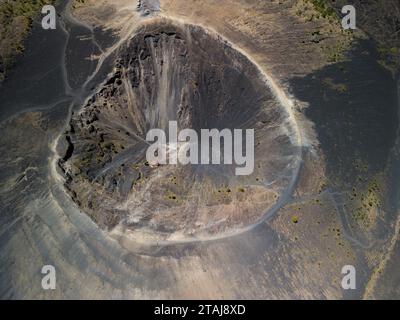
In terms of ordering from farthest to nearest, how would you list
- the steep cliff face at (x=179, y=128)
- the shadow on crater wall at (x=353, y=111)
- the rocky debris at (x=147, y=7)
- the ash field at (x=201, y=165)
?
1. the rocky debris at (x=147, y=7)
2. the shadow on crater wall at (x=353, y=111)
3. the steep cliff face at (x=179, y=128)
4. the ash field at (x=201, y=165)

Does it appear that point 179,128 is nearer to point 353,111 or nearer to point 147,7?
point 147,7

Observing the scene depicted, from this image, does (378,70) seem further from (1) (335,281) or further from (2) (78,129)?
(2) (78,129)

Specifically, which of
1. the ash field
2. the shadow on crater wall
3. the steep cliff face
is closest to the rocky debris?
the ash field

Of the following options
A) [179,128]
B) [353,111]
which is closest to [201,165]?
[179,128]

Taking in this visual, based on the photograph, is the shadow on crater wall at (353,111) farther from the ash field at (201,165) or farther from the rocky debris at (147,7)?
the rocky debris at (147,7)

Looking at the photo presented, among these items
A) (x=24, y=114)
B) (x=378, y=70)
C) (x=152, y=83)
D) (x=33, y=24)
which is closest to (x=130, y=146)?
(x=152, y=83)

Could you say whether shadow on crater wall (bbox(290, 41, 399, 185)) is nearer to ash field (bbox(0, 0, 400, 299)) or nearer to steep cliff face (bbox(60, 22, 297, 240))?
ash field (bbox(0, 0, 400, 299))

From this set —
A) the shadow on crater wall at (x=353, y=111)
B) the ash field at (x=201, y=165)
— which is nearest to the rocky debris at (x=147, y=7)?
the ash field at (x=201, y=165)
